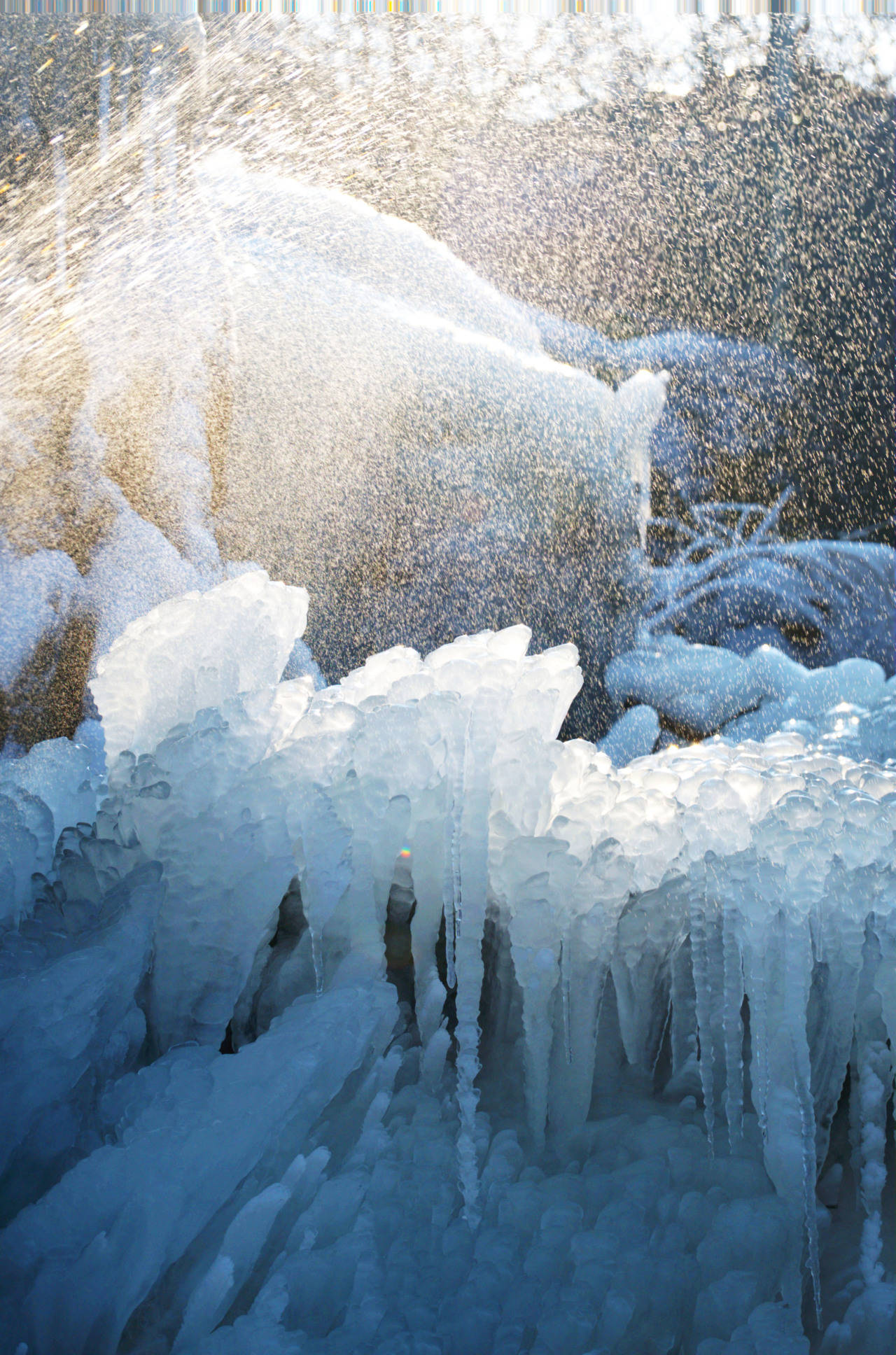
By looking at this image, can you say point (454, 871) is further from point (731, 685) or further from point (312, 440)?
point (312, 440)

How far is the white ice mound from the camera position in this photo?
4.60 feet

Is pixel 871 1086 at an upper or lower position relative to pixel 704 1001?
lower

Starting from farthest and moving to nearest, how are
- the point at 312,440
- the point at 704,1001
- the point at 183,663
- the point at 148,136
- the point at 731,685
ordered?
the point at 312,440 < the point at 731,685 < the point at 148,136 < the point at 183,663 < the point at 704,1001

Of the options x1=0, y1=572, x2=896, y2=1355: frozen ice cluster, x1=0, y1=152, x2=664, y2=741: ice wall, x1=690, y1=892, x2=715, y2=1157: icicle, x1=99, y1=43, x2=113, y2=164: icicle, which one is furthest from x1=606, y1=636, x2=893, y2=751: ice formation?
x1=99, y1=43, x2=113, y2=164: icicle

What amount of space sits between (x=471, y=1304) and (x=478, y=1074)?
12.9 inches

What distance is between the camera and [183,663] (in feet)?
4.65

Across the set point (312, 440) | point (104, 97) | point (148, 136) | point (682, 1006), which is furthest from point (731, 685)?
point (104, 97)

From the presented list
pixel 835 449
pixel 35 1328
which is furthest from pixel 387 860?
pixel 835 449

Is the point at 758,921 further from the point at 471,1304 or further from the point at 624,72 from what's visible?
the point at 624,72

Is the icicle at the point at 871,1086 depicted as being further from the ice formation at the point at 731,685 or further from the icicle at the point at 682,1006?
the ice formation at the point at 731,685

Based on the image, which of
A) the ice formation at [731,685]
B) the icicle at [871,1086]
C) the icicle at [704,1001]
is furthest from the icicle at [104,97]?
the icicle at [871,1086]

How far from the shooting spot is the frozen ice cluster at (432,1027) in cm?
97

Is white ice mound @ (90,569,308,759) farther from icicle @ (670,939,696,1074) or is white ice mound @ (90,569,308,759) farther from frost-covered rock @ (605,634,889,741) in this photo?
frost-covered rock @ (605,634,889,741)

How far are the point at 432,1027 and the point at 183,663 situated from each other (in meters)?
0.63
